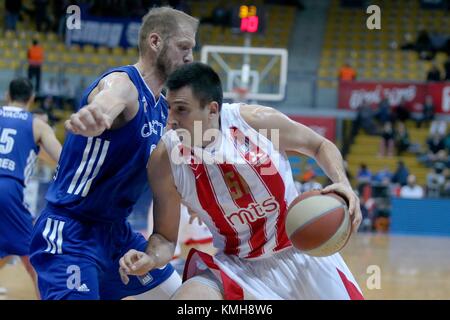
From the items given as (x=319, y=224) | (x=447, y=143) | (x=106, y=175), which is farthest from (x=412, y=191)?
(x=319, y=224)

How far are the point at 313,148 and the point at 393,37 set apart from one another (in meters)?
19.5

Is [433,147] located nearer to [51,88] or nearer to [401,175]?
[401,175]

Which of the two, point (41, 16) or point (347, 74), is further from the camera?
point (41, 16)

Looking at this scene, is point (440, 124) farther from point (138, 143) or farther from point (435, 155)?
point (138, 143)

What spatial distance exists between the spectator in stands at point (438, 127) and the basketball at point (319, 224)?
636 inches

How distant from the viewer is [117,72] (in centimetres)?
396

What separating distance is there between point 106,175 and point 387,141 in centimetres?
1583

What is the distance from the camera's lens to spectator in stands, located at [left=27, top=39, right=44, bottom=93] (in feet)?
59.7

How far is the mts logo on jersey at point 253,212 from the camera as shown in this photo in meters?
3.86

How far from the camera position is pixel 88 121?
3184 millimetres

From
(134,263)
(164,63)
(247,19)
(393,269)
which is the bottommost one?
(393,269)

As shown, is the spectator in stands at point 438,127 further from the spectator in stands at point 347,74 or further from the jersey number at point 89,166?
the jersey number at point 89,166

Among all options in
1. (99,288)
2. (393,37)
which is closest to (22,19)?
(393,37)
